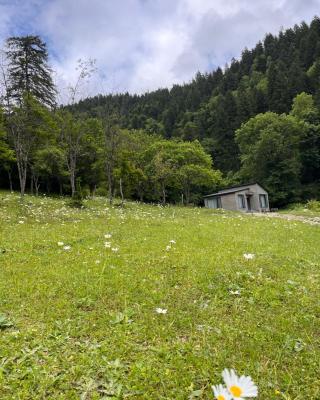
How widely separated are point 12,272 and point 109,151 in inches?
946

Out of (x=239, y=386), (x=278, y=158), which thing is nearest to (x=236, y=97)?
(x=278, y=158)

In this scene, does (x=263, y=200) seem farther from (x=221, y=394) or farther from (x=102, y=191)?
(x=221, y=394)

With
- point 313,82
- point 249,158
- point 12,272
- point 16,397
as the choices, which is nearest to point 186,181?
point 249,158

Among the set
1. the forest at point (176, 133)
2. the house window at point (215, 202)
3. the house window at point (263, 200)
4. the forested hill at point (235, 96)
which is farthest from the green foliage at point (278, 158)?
the forested hill at point (235, 96)

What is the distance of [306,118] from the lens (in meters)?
60.8

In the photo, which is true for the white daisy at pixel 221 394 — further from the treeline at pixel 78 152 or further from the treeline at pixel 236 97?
the treeline at pixel 236 97

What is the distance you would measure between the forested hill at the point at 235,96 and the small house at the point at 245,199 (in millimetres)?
23375

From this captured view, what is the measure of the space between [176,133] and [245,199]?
140 feet

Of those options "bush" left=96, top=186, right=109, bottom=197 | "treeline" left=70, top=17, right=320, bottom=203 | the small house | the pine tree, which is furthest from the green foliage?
the pine tree

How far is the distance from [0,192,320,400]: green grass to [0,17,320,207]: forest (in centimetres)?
1746

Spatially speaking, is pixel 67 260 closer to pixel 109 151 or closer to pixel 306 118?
pixel 109 151

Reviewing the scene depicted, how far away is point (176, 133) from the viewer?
283 ft

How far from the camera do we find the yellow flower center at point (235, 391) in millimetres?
1799

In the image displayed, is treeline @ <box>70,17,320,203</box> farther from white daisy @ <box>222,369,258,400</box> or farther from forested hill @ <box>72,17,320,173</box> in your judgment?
white daisy @ <box>222,369,258,400</box>
